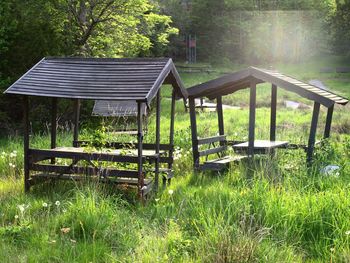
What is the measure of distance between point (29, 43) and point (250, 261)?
1346 centimetres

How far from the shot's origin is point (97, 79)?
777 cm

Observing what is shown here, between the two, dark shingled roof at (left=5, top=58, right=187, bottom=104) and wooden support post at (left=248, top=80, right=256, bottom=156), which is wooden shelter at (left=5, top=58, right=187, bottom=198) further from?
wooden support post at (left=248, top=80, right=256, bottom=156)

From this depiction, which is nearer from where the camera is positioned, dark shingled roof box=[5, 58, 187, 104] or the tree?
dark shingled roof box=[5, 58, 187, 104]

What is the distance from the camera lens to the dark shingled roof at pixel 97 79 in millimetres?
7344

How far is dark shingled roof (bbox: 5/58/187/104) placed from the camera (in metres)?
7.34

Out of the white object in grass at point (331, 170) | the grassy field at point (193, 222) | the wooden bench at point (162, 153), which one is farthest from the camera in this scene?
the wooden bench at point (162, 153)

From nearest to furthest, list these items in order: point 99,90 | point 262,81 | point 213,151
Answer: point 99,90 < point 262,81 < point 213,151

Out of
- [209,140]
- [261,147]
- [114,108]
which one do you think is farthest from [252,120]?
[114,108]

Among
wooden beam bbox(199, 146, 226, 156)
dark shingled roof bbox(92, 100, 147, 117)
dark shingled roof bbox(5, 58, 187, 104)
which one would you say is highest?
dark shingled roof bbox(5, 58, 187, 104)

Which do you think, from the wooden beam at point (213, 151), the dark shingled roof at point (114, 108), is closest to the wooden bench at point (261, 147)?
the wooden beam at point (213, 151)

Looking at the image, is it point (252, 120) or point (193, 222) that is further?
point (252, 120)

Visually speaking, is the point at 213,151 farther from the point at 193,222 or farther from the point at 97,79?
the point at 193,222

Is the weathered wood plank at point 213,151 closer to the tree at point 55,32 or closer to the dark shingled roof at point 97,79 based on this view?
the dark shingled roof at point 97,79

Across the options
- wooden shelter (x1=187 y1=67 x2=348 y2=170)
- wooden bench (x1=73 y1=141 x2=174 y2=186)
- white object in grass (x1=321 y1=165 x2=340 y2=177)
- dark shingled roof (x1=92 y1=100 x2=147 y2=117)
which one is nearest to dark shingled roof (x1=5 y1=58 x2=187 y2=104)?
wooden bench (x1=73 y1=141 x2=174 y2=186)
